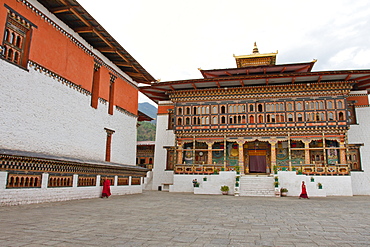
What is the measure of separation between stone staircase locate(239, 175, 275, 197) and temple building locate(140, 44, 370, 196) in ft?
0.20

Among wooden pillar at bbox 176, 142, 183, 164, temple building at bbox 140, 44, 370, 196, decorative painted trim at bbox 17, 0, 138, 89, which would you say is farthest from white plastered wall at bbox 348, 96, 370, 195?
decorative painted trim at bbox 17, 0, 138, 89

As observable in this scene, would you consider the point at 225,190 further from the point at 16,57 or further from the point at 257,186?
the point at 16,57

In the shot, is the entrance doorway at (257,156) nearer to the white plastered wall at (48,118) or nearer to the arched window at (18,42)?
the white plastered wall at (48,118)

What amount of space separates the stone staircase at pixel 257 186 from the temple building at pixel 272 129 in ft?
0.20

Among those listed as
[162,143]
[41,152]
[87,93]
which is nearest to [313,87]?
[162,143]

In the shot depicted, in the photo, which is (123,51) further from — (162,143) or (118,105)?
(162,143)

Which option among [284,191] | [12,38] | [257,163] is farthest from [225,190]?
[12,38]

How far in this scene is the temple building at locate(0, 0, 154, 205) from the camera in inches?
376

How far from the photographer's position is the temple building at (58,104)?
955cm

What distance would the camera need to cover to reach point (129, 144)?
1933 cm

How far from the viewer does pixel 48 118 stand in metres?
11.7

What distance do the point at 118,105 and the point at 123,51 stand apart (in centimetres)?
347

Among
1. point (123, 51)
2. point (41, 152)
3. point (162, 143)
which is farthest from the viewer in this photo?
point (162, 143)

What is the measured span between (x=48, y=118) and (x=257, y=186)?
469 inches
